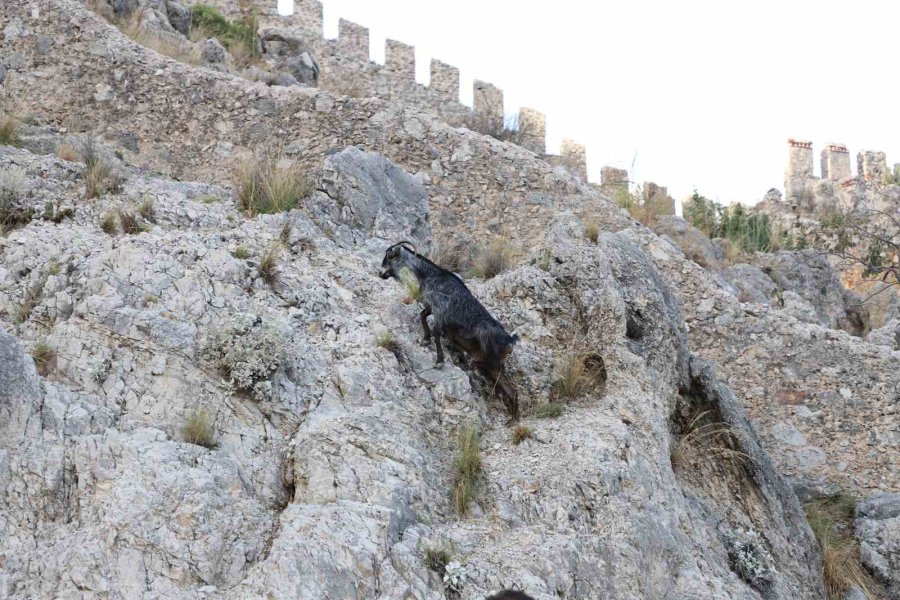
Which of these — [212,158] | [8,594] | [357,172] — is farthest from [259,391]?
[212,158]

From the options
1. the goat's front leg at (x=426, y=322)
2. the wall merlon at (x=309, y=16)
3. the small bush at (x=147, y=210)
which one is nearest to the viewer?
the goat's front leg at (x=426, y=322)

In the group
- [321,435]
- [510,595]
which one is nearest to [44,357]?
[321,435]

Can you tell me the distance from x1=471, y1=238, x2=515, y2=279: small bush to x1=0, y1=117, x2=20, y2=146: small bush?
17.5 feet

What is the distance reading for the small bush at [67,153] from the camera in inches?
459

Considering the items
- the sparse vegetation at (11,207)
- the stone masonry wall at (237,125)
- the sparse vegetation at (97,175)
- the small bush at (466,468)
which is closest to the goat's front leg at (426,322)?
the small bush at (466,468)

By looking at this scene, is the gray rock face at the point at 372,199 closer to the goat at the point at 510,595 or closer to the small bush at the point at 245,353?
the small bush at the point at 245,353

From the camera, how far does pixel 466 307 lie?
9.38 metres

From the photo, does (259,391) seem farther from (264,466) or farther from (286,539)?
(286,539)

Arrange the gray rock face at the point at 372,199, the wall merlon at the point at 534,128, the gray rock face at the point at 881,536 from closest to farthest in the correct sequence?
Result: the gray rock face at the point at 881,536, the gray rock face at the point at 372,199, the wall merlon at the point at 534,128

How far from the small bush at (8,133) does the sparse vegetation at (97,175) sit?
3.81ft

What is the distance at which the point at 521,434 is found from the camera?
8781mm

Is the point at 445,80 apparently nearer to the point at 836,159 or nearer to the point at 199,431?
the point at 836,159

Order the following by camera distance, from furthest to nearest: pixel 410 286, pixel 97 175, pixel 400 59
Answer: pixel 400 59
pixel 97 175
pixel 410 286

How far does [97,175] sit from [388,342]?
12.7 ft
